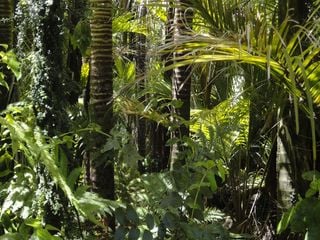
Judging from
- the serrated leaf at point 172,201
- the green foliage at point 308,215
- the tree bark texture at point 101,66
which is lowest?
the green foliage at point 308,215

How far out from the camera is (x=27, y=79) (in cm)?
340

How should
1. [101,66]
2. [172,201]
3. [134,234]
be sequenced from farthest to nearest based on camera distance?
[101,66] < [172,201] < [134,234]

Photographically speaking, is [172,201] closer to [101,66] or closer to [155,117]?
[155,117]

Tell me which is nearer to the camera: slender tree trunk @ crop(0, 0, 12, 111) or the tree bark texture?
slender tree trunk @ crop(0, 0, 12, 111)

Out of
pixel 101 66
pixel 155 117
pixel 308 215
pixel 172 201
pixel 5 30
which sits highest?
pixel 5 30

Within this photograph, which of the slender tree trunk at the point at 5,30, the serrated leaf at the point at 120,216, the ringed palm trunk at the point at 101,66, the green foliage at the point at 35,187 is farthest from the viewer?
the ringed palm trunk at the point at 101,66

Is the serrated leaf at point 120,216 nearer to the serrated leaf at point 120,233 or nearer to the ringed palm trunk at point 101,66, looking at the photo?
the serrated leaf at point 120,233

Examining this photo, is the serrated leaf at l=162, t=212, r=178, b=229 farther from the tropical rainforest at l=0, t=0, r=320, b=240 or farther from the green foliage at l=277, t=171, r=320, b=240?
the green foliage at l=277, t=171, r=320, b=240

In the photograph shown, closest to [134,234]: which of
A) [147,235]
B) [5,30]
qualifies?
[147,235]

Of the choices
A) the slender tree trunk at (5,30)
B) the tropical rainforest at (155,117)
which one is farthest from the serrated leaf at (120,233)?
the slender tree trunk at (5,30)

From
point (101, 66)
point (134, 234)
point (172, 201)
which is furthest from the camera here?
point (101, 66)

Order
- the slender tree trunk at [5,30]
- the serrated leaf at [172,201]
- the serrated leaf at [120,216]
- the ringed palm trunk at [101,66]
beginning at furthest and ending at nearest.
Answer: the ringed palm trunk at [101,66]
the slender tree trunk at [5,30]
the serrated leaf at [172,201]
the serrated leaf at [120,216]

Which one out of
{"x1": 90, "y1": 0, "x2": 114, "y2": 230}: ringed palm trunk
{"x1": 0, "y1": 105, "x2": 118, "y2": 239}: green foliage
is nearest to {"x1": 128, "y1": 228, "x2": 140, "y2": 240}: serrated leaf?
{"x1": 0, "y1": 105, "x2": 118, "y2": 239}: green foliage

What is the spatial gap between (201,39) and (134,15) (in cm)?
408
